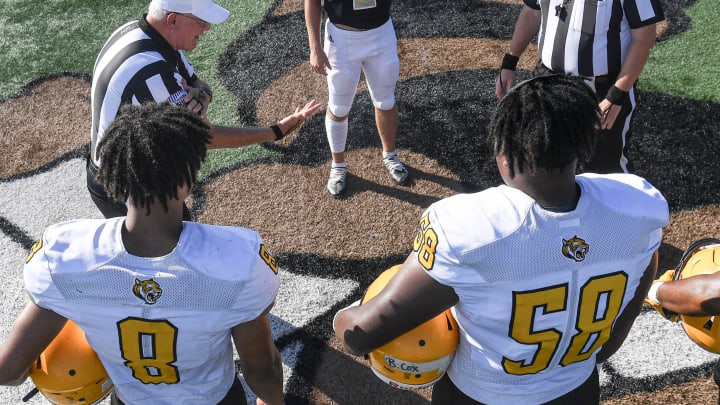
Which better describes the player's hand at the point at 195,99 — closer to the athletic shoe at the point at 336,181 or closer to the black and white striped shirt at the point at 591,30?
the athletic shoe at the point at 336,181

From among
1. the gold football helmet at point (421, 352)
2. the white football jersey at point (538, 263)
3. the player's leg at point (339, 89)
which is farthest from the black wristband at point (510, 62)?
the gold football helmet at point (421, 352)

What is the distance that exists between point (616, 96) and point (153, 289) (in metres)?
2.71

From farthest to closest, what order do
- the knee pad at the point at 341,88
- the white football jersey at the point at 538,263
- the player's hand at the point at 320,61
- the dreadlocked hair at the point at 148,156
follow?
the knee pad at the point at 341,88 < the player's hand at the point at 320,61 < the dreadlocked hair at the point at 148,156 < the white football jersey at the point at 538,263

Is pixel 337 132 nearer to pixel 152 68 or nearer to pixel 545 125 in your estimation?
pixel 152 68

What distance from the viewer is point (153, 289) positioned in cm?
184

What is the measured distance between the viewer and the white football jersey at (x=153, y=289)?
184 cm

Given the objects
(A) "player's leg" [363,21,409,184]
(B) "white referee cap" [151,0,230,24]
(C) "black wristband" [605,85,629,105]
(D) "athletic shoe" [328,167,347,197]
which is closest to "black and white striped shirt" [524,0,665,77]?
(C) "black wristband" [605,85,629,105]

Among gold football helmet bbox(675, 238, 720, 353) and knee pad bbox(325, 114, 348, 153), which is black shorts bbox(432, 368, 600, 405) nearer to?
gold football helmet bbox(675, 238, 720, 353)

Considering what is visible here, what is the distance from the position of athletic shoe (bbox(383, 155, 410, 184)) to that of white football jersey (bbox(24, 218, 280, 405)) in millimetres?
2593

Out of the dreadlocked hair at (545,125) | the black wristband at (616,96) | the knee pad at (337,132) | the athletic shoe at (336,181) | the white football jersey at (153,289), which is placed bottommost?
the athletic shoe at (336,181)

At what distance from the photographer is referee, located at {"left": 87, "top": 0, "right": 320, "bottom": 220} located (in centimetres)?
294

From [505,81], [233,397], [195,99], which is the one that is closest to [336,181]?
[505,81]

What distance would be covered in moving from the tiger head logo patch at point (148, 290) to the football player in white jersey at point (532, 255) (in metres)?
0.61

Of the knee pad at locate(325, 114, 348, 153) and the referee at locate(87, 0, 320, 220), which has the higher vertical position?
the referee at locate(87, 0, 320, 220)
